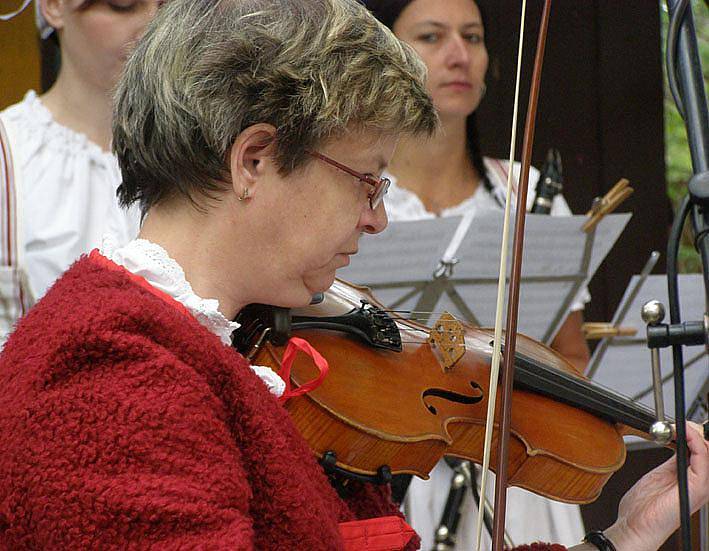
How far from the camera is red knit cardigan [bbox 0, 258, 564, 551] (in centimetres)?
91

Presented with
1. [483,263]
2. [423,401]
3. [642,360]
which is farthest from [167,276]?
[642,360]

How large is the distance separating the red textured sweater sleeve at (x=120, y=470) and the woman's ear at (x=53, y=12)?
137cm

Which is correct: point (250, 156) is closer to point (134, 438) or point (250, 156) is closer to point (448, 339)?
point (134, 438)

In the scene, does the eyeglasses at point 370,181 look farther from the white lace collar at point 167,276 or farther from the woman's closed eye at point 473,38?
the woman's closed eye at point 473,38

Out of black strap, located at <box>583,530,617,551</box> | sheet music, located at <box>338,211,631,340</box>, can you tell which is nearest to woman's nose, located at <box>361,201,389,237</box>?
black strap, located at <box>583,530,617,551</box>

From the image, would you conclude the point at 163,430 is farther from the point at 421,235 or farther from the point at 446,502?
the point at 446,502

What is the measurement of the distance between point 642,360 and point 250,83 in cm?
145

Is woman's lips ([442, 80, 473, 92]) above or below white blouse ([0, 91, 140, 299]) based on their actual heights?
above

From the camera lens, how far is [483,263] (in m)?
2.04

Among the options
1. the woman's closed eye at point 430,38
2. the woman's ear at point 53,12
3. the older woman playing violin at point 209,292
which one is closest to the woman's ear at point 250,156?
the older woman playing violin at point 209,292

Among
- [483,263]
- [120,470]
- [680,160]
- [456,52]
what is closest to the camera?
[120,470]

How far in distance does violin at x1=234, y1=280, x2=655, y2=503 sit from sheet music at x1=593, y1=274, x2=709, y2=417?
0.76m

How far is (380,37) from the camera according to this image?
118 cm

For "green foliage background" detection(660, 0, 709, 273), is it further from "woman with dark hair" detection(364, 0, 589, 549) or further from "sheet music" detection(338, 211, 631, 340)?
"sheet music" detection(338, 211, 631, 340)
